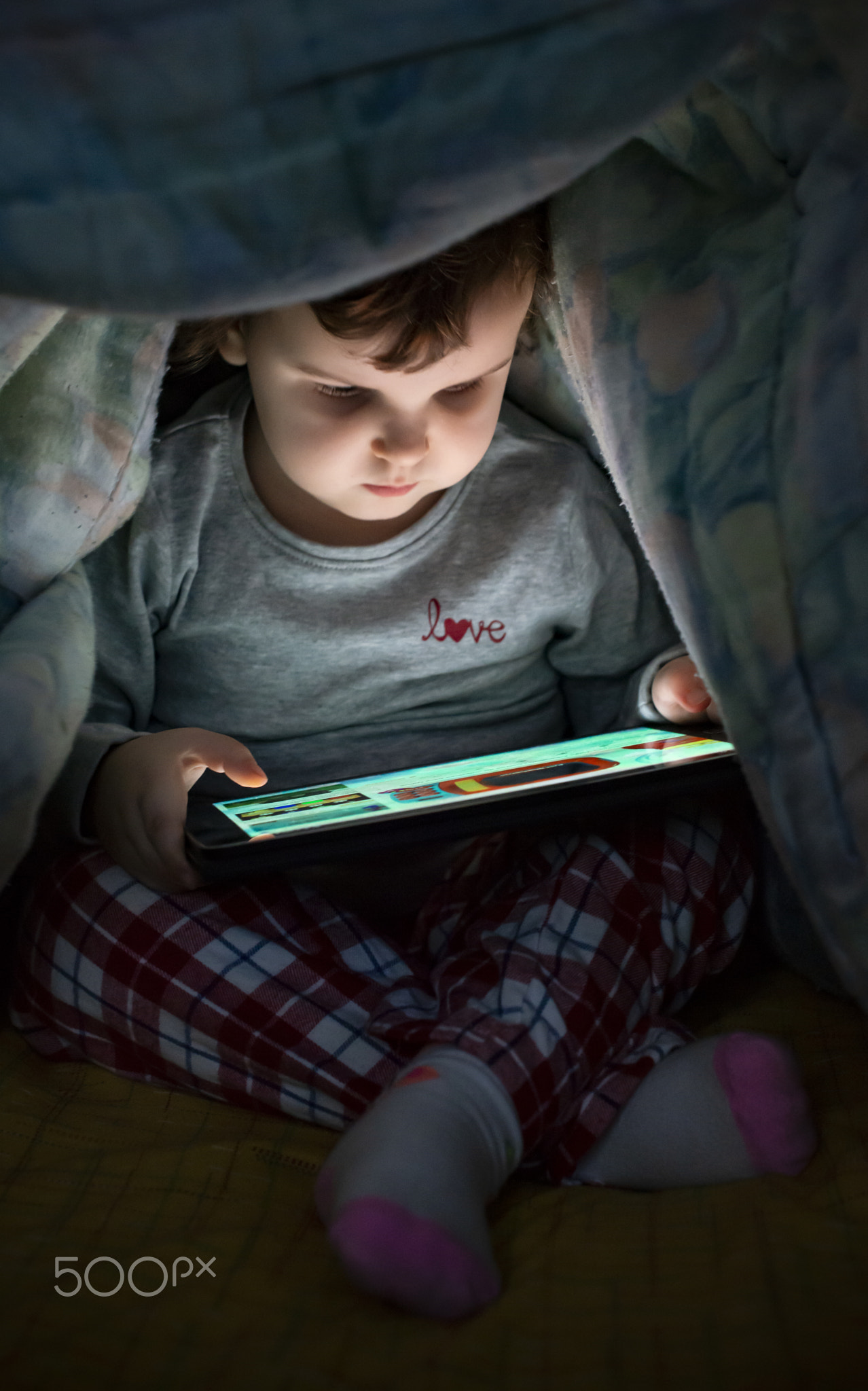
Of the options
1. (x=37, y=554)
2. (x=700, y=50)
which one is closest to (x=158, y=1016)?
(x=37, y=554)

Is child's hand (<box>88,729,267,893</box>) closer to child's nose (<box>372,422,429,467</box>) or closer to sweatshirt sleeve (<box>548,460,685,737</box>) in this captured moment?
child's nose (<box>372,422,429,467</box>)

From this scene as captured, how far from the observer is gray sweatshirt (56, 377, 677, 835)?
2.99 feet

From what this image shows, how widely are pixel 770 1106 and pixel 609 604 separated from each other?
550 mm

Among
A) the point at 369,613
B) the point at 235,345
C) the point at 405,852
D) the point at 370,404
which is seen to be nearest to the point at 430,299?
the point at 370,404

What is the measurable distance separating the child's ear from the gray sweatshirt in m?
0.08

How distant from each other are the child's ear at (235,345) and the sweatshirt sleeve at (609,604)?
342 millimetres

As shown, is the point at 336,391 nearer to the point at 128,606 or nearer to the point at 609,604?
the point at 128,606

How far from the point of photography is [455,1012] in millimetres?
619

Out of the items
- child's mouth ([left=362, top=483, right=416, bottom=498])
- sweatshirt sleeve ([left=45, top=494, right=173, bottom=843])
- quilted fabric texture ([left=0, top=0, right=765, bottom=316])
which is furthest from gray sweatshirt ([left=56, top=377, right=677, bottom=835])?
quilted fabric texture ([left=0, top=0, right=765, bottom=316])

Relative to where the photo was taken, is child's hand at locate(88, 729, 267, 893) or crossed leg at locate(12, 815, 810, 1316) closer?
crossed leg at locate(12, 815, 810, 1316)

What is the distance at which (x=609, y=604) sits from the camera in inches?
39.6

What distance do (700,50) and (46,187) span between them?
27cm

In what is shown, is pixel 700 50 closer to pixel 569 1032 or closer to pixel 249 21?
pixel 249 21

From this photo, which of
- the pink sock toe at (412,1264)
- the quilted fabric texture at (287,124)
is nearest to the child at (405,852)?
the pink sock toe at (412,1264)
